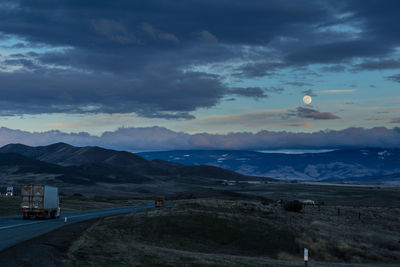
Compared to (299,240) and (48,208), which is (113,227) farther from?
(299,240)

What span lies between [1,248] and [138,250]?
322 inches

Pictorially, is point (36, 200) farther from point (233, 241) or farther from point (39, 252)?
point (39, 252)

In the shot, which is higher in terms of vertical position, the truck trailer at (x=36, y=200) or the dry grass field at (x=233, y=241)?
the truck trailer at (x=36, y=200)

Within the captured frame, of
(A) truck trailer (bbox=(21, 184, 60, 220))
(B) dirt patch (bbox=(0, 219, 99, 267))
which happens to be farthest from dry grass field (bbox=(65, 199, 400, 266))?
(A) truck trailer (bbox=(21, 184, 60, 220))

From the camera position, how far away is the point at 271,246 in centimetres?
4197

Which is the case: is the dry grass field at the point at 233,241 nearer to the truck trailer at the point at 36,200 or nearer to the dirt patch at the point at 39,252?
the dirt patch at the point at 39,252

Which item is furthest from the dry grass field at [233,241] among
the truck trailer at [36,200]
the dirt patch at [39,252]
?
the truck trailer at [36,200]

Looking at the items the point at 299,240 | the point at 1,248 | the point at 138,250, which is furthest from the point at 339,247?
the point at 1,248

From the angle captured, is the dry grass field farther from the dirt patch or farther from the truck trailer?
the truck trailer

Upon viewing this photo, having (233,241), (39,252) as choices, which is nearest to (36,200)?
(233,241)

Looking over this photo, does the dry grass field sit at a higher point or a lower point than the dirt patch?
lower

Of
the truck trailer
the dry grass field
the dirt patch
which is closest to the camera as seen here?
the dirt patch

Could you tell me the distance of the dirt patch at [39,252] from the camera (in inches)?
838

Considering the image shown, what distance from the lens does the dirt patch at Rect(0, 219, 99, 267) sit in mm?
21281
